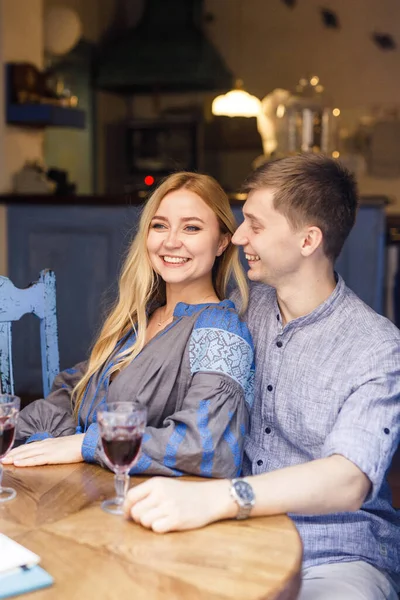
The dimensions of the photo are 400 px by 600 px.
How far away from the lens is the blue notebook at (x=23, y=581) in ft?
3.36

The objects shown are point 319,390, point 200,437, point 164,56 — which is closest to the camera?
point 200,437

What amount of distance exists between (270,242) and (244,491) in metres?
0.60

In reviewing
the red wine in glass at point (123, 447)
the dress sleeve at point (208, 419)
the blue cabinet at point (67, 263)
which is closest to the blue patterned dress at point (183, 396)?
the dress sleeve at point (208, 419)

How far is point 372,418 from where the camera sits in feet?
4.86

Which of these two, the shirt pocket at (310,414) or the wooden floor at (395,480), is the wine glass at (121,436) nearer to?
the shirt pocket at (310,414)

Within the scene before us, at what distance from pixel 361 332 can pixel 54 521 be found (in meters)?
0.70

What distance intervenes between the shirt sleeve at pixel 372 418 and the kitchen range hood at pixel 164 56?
636 cm

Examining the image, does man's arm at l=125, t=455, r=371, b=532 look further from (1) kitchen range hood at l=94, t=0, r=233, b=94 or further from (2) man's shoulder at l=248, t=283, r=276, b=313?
(1) kitchen range hood at l=94, t=0, r=233, b=94

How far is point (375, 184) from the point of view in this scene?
307 inches

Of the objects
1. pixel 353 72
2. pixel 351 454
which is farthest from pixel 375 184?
pixel 351 454

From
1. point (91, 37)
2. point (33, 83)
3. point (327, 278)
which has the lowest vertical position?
point (327, 278)

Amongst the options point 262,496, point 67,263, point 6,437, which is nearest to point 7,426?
point 6,437

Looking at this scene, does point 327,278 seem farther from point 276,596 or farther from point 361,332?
point 276,596

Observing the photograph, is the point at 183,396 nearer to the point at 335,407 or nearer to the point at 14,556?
the point at 335,407
